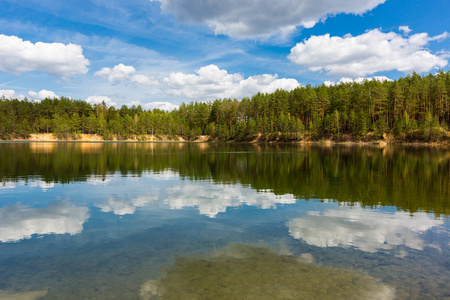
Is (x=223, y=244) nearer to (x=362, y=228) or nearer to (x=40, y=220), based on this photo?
(x=362, y=228)

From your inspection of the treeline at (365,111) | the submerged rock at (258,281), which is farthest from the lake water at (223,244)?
the treeline at (365,111)

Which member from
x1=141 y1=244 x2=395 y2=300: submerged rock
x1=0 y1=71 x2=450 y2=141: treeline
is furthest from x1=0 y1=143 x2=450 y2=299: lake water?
x1=0 y1=71 x2=450 y2=141: treeline

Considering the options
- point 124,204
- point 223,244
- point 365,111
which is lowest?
point 124,204

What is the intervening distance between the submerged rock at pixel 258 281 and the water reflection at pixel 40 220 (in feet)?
24.7

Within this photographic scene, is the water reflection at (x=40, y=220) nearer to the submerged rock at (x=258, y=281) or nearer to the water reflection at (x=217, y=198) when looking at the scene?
the water reflection at (x=217, y=198)

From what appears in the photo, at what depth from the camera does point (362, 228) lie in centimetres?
1434

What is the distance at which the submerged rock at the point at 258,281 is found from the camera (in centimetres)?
813

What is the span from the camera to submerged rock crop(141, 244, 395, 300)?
A: 813 centimetres

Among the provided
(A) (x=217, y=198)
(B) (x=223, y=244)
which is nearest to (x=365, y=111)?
(A) (x=217, y=198)

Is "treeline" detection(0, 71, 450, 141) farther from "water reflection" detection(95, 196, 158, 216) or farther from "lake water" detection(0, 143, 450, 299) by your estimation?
"water reflection" detection(95, 196, 158, 216)

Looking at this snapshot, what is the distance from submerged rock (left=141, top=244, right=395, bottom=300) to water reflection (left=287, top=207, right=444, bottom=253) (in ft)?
9.30

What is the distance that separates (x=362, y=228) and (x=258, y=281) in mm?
8248

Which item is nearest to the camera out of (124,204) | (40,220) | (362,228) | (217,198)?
(362,228)

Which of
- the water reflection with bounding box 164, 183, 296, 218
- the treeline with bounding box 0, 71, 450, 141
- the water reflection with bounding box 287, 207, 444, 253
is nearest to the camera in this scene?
the water reflection with bounding box 287, 207, 444, 253
